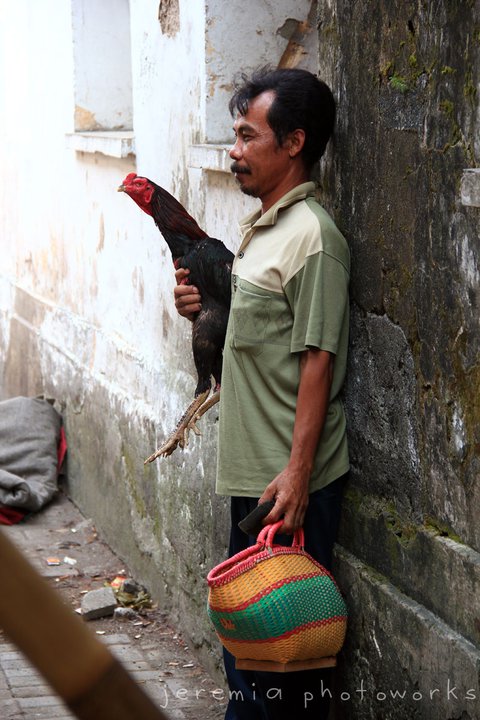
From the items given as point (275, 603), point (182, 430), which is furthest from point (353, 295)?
point (275, 603)

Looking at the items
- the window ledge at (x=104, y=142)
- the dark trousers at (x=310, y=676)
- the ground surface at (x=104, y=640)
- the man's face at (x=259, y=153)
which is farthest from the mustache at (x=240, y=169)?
the window ledge at (x=104, y=142)

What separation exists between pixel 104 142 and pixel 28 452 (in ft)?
6.66

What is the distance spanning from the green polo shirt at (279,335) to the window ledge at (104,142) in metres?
2.43

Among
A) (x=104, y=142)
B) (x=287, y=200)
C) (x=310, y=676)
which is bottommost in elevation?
(x=310, y=676)

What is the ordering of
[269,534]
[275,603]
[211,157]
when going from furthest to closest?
1. [211,157]
2. [269,534]
3. [275,603]

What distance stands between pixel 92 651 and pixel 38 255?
7116 millimetres

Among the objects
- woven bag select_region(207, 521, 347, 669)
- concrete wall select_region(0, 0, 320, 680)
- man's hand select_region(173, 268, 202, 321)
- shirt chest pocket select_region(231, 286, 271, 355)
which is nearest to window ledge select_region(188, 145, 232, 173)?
concrete wall select_region(0, 0, 320, 680)

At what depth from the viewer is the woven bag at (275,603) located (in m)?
3.07

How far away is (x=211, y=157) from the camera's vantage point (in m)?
4.48

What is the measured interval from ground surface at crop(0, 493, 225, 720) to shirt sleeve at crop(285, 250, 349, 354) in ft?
4.97

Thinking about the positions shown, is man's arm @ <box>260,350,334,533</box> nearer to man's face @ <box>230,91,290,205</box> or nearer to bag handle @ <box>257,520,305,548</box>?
bag handle @ <box>257,520,305,548</box>

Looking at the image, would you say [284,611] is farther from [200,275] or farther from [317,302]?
[200,275]

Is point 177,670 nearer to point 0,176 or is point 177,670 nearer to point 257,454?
point 257,454

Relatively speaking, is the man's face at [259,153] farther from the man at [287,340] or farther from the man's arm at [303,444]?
Answer: the man's arm at [303,444]
